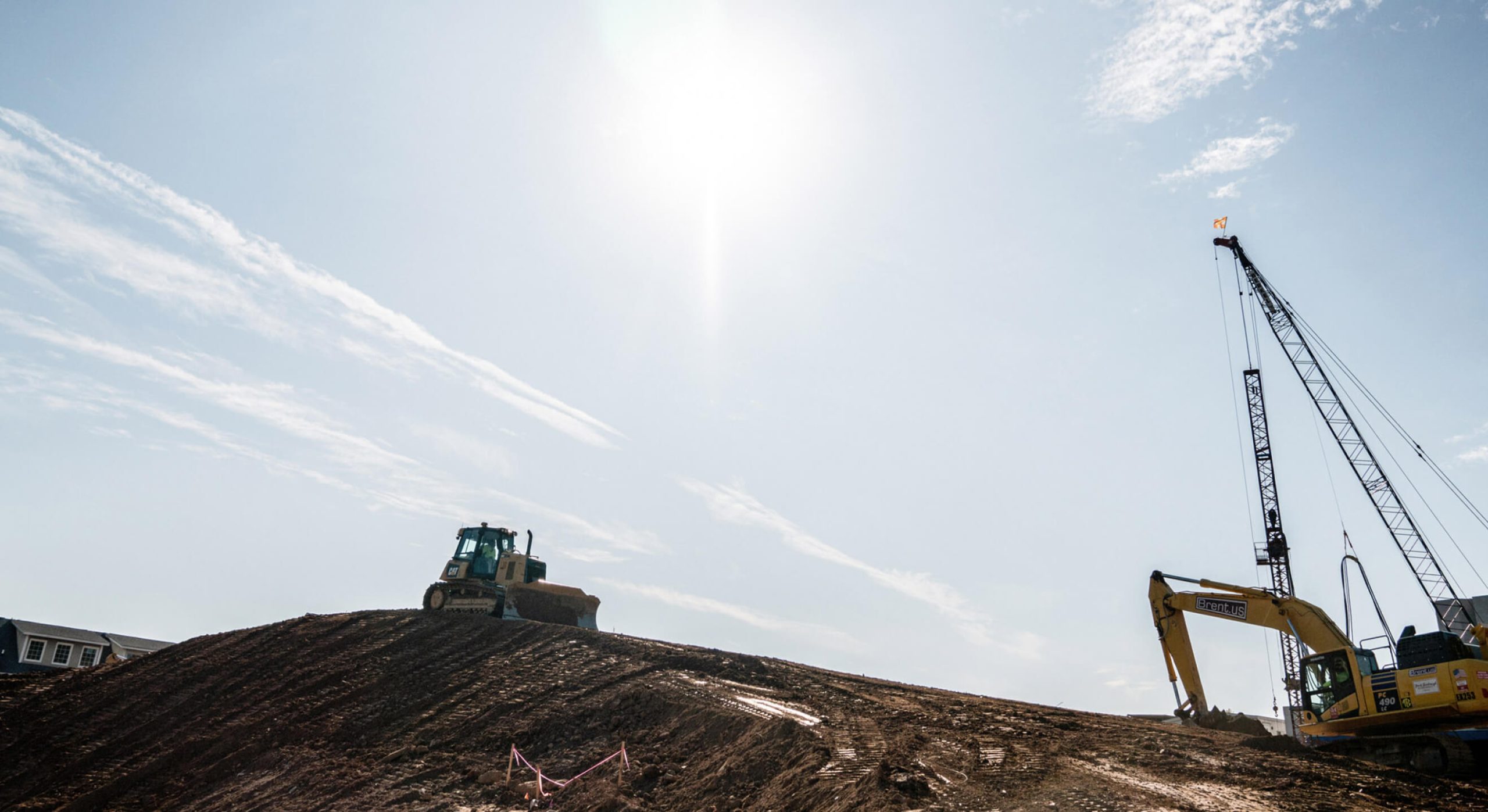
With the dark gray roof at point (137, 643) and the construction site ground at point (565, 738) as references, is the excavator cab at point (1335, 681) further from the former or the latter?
the dark gray roof at point (137, 643)

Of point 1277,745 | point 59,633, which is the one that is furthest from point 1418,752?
point 59,633

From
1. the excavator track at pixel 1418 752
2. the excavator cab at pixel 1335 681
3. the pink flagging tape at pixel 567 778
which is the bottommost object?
the pink flagging tape at pixel 567 778

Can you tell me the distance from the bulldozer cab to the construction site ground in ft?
8.08

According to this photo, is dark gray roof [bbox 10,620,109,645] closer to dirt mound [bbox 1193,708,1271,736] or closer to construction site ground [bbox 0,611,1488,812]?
construction site ground [bbox 0,611,1488,812]

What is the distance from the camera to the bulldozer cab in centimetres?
3259

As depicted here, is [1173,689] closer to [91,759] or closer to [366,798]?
[366,798]

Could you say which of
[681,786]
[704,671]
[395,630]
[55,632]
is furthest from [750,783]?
[55,632]

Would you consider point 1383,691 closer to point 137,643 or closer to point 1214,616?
point 1214,616

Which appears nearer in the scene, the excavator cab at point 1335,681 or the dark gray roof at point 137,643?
the excavator cab at point 1335,681

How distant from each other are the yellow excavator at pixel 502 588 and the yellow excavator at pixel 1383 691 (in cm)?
2149

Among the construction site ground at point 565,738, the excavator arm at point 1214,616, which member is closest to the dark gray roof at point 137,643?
the construction site ground at point 565,738

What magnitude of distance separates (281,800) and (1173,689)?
21828 millimetres

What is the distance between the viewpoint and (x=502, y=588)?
104 ft

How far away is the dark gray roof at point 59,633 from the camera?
47.8 meters
